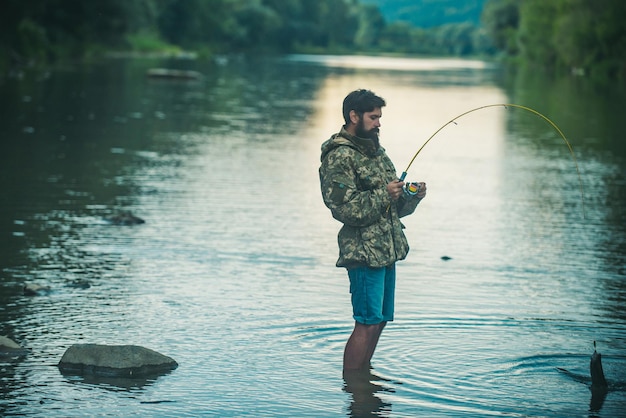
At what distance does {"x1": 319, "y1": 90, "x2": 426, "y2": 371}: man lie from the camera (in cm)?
653

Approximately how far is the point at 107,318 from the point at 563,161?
13927 millimetres

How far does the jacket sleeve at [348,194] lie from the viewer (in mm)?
6488

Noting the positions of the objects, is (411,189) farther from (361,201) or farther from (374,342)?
(374,342)

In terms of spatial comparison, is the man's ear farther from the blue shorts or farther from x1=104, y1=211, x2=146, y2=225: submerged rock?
x1=104, y1=211, x2=146, y2=225: submerged rock

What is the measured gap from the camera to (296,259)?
11.0 m

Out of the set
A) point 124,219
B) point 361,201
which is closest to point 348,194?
point 361,201

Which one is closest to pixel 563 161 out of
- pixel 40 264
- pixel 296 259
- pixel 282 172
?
pixel 282 172

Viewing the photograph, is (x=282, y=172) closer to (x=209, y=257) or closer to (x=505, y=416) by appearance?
(x=209, y=257)

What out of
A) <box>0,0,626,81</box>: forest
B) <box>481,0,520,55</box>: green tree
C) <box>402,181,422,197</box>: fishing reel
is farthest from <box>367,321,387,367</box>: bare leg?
<box>481,0,520,55</box>: green tree

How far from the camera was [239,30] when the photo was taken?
131m

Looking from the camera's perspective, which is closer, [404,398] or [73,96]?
[404,398]

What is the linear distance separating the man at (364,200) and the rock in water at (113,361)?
1.25m

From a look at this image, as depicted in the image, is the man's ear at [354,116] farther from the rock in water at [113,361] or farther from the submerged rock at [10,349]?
the submerged rock at [10,349]

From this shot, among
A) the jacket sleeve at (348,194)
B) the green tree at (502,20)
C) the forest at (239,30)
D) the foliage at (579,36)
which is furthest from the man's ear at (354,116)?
the green tree at (502,20)
